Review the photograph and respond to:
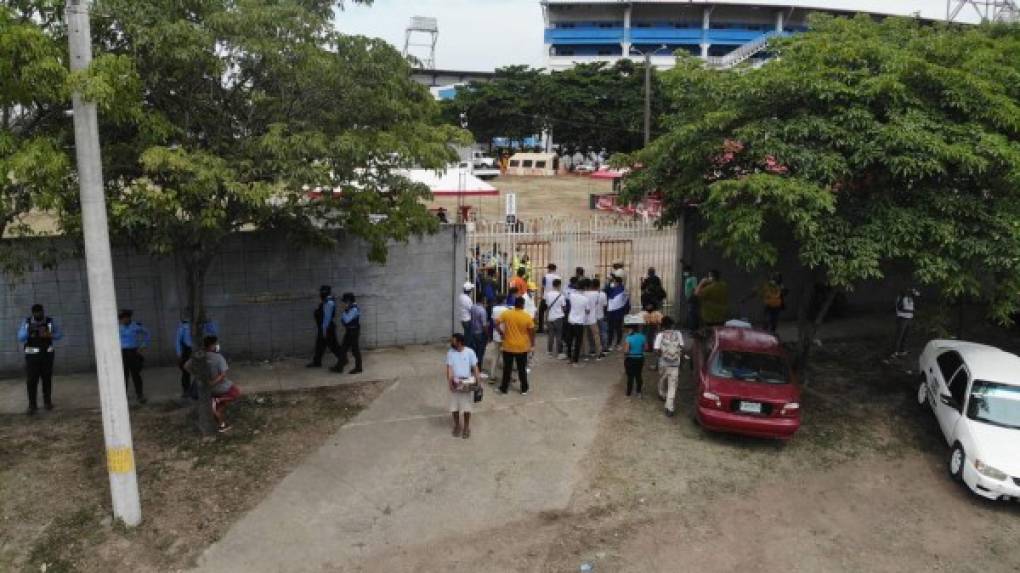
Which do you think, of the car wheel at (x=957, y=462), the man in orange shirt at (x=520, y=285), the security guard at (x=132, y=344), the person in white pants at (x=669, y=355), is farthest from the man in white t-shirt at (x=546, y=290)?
the security guard at (x=132, y=344)

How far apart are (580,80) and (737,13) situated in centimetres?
4314

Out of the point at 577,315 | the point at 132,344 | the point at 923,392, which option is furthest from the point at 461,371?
the point at 923,392

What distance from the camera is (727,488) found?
28.8ft

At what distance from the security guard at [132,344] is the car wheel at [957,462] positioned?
10530 millimetres

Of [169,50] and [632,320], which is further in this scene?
[632,320]

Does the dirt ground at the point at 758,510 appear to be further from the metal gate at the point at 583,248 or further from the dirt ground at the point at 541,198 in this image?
the dirt ground at the point at 541,198

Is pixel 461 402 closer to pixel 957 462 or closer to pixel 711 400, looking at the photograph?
pixel 711 400

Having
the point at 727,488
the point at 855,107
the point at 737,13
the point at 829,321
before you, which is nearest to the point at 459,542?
the point at 727,488

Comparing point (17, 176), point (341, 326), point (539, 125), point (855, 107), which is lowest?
point (341, 326)

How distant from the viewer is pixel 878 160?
9.57m

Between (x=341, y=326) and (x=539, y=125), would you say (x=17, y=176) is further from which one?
(x=539, y=125)

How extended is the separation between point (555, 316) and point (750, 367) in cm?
388

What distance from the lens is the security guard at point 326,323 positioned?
38.6 ft

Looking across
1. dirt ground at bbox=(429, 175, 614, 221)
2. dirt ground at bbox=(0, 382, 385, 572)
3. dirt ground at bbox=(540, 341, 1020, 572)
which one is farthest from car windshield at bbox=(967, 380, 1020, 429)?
dirt ground at bbox=(429, 175, 614, 221)
